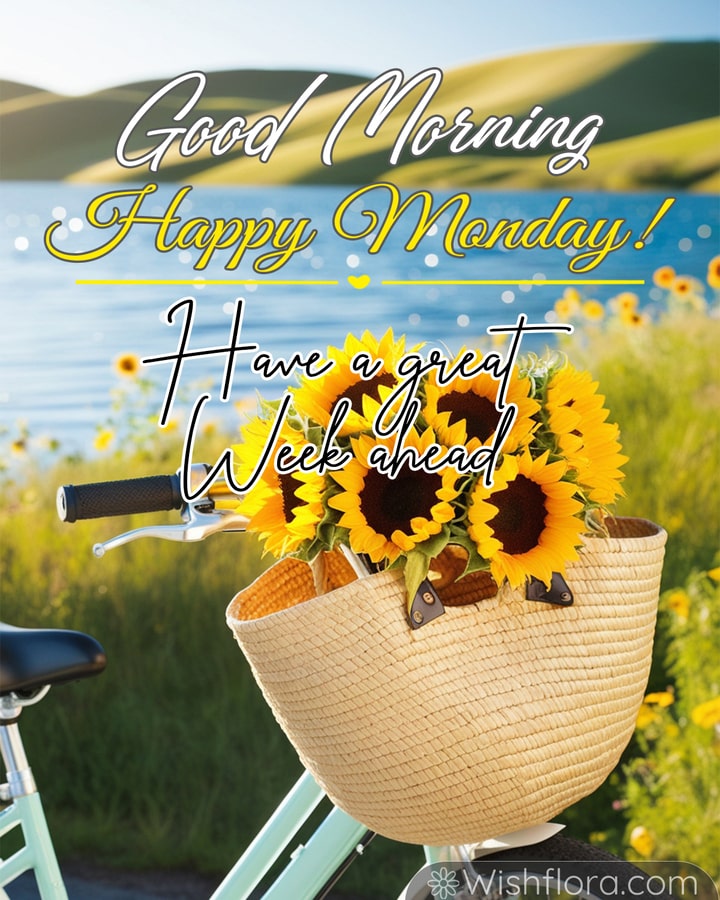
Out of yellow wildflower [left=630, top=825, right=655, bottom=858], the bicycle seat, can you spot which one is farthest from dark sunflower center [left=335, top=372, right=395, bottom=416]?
yellow wildflower [left=630, top=825, right=655, bottom=858]

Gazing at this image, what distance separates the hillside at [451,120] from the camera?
2.68 meters

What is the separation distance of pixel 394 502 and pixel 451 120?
78.1 inches

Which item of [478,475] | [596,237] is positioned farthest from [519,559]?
[596,237]

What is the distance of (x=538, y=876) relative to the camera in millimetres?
1100

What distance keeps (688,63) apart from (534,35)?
40cm

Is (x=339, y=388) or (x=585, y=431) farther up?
(x=339, y=388)

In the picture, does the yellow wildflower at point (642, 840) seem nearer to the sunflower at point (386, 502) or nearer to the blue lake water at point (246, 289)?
the blue lake water at point (246, 289)

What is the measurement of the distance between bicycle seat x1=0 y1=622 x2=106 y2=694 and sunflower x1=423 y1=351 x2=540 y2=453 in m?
0.45

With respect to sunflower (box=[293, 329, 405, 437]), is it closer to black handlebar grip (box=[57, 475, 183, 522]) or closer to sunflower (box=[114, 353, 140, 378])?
black handlebar grip (box=[57, 475, 183, 522])

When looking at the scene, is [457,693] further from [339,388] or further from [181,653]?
[181,653]

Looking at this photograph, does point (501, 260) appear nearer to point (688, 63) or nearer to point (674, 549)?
point (688, 63)

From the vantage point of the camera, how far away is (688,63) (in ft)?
9.07

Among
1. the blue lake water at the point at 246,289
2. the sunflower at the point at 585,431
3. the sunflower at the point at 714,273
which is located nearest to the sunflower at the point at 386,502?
the sunflower at the point at 585,431

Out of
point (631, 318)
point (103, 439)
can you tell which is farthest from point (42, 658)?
point (631, 318)
